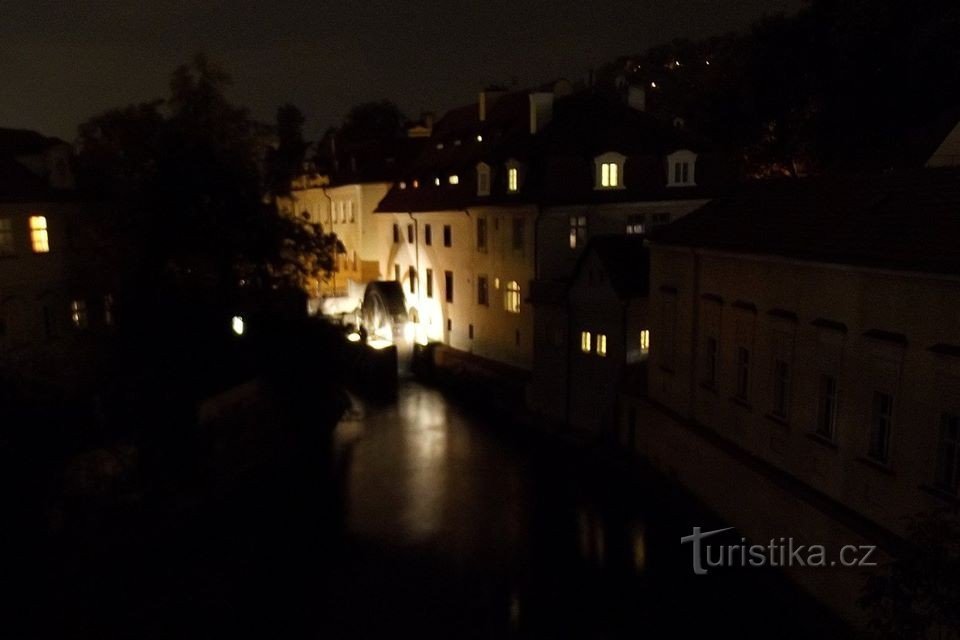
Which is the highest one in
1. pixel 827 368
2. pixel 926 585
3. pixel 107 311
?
pixel 827 368

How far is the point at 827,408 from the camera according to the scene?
41.9ft

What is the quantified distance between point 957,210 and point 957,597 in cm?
571

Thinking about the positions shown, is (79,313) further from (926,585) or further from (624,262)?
(926,585)

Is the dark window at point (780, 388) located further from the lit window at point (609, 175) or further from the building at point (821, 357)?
the lit window at point (609, 175)

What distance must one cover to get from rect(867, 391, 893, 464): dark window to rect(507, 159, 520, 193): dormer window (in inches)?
684

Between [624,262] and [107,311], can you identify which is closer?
[624,262]

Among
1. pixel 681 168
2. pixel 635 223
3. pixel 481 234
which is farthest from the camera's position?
pixel 481 234

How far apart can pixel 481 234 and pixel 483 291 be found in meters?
2.12

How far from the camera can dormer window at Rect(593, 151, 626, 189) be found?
2644 cm

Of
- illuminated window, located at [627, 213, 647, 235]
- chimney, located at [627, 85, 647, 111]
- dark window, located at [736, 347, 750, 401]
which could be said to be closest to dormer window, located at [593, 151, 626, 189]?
illuminated window, located at [627, 213, 647, 235]

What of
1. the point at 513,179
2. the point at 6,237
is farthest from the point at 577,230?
the point at 6,237

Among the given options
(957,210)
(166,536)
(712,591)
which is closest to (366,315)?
(166,536)

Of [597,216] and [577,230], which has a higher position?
[597,216]

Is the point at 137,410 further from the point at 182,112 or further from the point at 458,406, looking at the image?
the point at 458,406
